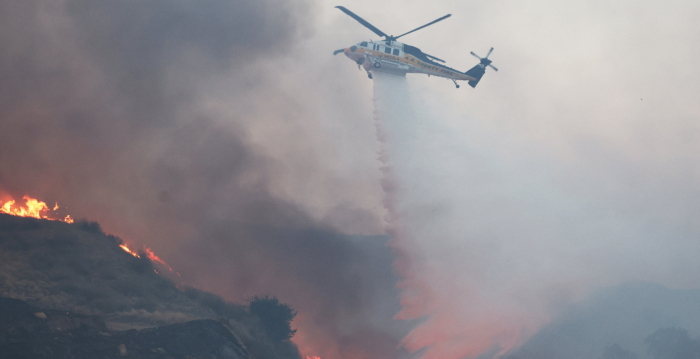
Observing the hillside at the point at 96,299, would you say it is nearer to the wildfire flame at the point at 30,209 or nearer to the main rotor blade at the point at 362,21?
the wildfire flame at the point at 30,209

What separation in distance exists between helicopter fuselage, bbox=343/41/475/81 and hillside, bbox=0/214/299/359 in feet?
82.9

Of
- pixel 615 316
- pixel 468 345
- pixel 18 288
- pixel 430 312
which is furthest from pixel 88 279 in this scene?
pixel 615 316

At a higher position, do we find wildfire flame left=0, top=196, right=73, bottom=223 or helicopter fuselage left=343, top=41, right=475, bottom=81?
helicopter fuselage left=343, top=41, right=475, bottom=81

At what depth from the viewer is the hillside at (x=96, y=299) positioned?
2294 centimetres

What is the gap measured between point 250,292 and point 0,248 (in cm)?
2353

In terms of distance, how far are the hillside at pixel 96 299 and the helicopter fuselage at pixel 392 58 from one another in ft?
82.9

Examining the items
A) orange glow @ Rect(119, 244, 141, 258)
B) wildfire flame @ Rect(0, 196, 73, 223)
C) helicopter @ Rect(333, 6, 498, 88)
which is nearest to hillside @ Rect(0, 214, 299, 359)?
orange glow @ Rect(119, 244, 141, 258)

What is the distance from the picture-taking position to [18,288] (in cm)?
2462

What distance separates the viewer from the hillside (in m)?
22.9

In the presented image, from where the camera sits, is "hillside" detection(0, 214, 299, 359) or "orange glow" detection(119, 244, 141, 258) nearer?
"hillside" detection(0, 214, 299, 359)

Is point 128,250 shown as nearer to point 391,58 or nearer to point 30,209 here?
point 30,209

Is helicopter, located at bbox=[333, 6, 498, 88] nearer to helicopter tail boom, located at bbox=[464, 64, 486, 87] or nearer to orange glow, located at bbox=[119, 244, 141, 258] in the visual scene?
helicopter tail boom, located at bbox=[464, 64, 486, 87]

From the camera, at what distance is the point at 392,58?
39.5m

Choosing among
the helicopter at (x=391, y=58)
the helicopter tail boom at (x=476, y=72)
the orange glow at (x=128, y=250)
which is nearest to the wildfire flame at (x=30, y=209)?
the orange glow at (x=128, y=250)
